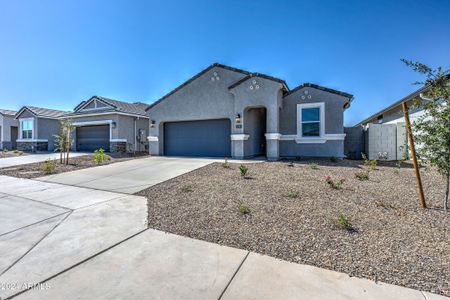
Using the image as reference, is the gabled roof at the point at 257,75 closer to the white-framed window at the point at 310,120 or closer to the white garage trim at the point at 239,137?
the white-framed window at the point at 310,120

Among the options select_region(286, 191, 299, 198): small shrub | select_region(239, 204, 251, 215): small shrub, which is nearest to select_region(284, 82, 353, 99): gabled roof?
select_region(286, 191, 299, 198): small shrub

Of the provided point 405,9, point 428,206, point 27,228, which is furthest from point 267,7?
point 27,228

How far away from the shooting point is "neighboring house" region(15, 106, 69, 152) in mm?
21000

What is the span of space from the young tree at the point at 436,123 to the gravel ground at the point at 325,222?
1005 millimetres

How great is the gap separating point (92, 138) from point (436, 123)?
21.3 m

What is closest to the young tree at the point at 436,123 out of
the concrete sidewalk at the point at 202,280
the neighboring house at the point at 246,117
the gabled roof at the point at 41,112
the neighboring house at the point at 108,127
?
the concrete sidewalk at the point at 202,280

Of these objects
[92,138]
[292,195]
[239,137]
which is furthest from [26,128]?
[292,195]

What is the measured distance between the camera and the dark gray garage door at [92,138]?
18.3 m

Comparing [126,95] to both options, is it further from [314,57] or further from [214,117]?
[314,57]

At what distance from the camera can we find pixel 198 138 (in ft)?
44.9

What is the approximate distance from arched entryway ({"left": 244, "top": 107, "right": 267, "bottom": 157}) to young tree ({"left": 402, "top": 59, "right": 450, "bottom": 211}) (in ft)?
26.6

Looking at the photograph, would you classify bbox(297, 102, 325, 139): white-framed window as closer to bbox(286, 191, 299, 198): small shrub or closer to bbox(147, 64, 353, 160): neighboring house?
bbox(147, 64, 353, 160): neighboring house

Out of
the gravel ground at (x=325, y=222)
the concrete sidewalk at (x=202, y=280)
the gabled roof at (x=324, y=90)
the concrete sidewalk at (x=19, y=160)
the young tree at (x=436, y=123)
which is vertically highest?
the gabled roof at (x=324, y=90)

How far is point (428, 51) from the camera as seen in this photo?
10.4 metres
